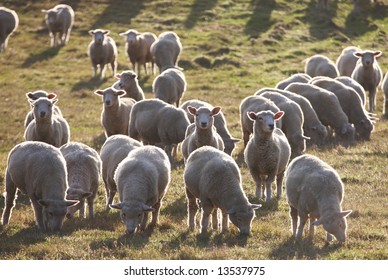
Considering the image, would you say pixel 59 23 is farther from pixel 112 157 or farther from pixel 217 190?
pixel 217 190

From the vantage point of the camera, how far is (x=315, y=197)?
10125 millimetres

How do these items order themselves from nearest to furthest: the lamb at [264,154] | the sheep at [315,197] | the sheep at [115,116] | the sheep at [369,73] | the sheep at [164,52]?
the sheep at [315,197]
the lamb at [264,154]
the sheep at [115,116]
the sheep at [369,73]
the sheep at [164,52]

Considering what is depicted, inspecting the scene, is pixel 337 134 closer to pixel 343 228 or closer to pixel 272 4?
pixel 343 228

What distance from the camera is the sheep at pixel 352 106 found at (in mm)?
18875

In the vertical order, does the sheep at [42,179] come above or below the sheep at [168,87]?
above

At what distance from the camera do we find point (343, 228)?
998 cm

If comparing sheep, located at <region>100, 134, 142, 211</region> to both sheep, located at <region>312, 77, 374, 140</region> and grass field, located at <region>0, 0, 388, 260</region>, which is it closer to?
grass field, located at <region>0, 0, 388, 260</region>

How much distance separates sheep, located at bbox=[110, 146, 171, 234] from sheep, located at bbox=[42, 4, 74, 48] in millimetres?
22333

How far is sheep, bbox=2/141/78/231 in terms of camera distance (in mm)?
10641

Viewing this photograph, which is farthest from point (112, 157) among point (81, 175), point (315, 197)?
point (315, 197)

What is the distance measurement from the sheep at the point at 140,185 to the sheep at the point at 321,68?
13.7 m

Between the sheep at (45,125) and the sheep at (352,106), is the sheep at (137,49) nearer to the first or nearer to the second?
the sheep at (352,106)

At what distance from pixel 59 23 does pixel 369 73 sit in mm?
15302

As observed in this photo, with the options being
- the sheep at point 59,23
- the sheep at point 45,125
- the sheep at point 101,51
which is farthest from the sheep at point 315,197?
the sheep at point 59,23
